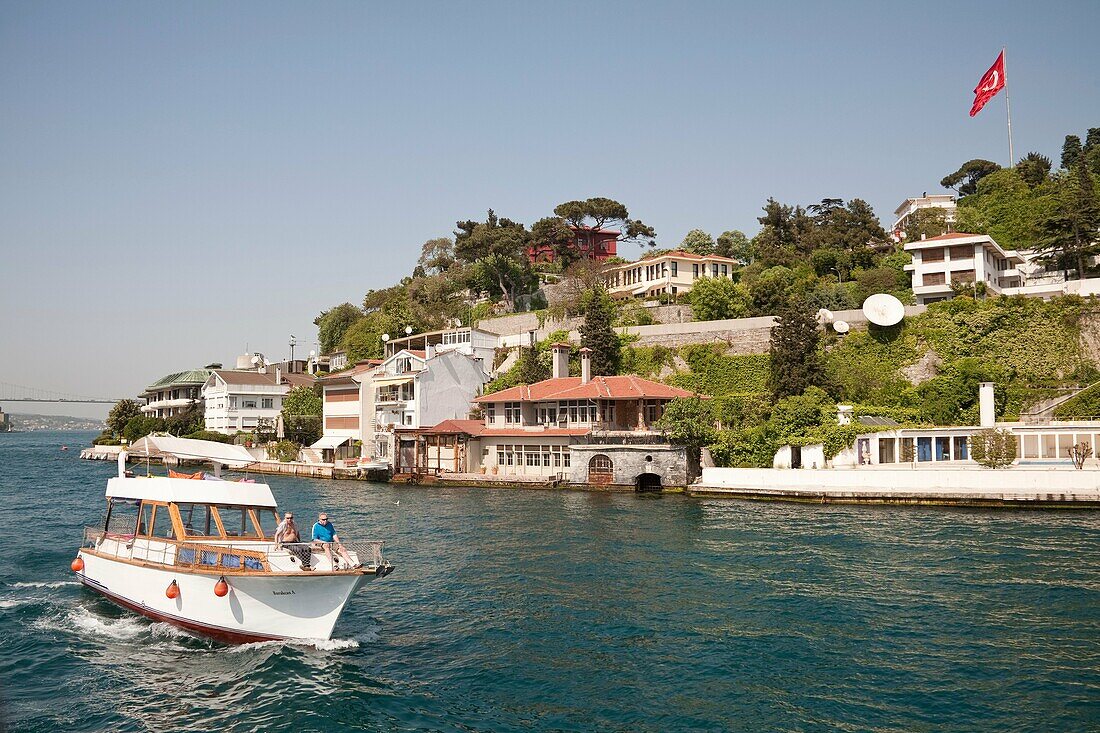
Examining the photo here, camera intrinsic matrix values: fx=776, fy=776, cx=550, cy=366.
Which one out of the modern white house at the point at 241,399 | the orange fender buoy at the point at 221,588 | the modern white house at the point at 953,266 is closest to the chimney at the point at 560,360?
the modern white house at the point at 953,266

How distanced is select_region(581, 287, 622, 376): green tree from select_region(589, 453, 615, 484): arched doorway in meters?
10.7

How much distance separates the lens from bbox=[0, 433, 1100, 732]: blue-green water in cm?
1316

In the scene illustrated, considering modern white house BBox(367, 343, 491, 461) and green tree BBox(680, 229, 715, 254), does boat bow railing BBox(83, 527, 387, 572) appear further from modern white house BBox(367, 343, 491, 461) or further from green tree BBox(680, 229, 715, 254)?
green tree BBox(680, 229, 715, 254)

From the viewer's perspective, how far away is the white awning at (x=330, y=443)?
62216mm

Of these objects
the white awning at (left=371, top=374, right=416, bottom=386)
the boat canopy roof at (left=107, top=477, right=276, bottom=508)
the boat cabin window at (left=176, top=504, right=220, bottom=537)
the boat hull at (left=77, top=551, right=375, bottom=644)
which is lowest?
the boat hull at (left=77, top=551, right=375, bottom=644)

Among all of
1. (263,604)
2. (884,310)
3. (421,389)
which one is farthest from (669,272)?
(263,604)

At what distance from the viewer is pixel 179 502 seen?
60.8ft

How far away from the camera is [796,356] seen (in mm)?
45125

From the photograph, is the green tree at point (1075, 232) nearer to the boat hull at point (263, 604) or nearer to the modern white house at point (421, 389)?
the modern white house at point (421, 389)

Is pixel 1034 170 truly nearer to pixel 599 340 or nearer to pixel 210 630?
pixel 599 340

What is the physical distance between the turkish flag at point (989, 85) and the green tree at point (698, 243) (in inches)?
1183

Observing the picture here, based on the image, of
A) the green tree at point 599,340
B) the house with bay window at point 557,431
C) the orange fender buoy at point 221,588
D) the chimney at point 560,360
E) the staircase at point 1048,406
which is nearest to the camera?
the orange fender buoy at point 221,588

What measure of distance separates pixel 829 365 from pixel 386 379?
32.1 m

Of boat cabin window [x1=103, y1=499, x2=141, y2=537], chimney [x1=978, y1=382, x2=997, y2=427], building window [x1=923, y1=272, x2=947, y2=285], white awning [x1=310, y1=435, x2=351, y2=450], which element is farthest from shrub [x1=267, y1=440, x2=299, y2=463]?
building window [x1=923, y1=272, x2=947, y2=285]
